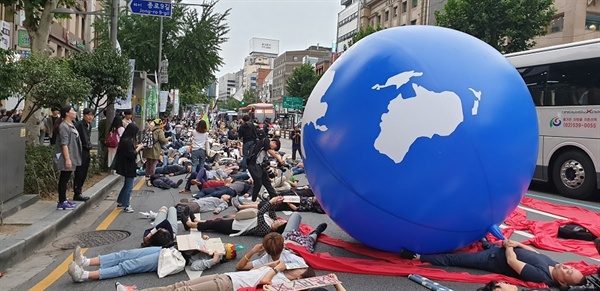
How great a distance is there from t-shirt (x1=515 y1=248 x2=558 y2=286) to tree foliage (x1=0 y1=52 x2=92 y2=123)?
10.1 metres

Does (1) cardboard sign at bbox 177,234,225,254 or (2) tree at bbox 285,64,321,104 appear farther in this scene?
(2) tree at bbox 285,64,321,104

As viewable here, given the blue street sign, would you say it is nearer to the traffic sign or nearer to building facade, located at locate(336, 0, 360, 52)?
the traffic sign

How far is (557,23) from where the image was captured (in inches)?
1369

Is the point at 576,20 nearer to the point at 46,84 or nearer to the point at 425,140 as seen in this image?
the point at 46,84

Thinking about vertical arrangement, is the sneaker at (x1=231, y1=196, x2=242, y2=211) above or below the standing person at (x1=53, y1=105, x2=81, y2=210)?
below

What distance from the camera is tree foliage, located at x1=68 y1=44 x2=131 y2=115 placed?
44.4 ft

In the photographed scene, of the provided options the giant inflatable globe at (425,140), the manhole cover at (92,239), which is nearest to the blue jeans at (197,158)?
the manhole cover at (92,239)

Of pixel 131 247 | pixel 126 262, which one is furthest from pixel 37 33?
pixel 126 262

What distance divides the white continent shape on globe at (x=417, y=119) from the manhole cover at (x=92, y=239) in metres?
4.42

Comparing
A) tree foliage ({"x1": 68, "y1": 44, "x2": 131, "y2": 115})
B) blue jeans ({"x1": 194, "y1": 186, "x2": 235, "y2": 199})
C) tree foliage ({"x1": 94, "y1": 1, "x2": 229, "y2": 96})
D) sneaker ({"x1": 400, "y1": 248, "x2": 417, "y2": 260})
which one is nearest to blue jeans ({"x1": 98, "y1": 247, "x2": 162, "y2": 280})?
sneaker ({"x1": 400, "y1": 248, "x2": 417, "y2": 260})

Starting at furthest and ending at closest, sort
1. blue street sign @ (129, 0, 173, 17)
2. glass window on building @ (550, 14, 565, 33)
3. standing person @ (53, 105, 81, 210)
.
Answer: glass window on building @ (550, 14, 565, 33) < blue street sign @ (129, 0, 173, 17) < standing person @ (53, 105, 81, 210)

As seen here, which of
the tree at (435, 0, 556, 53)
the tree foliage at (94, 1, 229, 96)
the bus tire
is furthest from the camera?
the tree foliage at (94, 1, 229, 96)

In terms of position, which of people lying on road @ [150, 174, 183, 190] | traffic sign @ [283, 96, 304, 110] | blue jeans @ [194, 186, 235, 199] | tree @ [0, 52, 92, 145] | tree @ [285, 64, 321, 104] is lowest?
people lying on road @ [150, 174, 183, 190]

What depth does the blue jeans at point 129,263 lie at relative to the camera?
5344 mm
